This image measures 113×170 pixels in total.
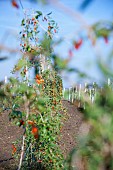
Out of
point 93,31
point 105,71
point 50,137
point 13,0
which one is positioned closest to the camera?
point 105,71

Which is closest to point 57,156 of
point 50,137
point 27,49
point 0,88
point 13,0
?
point 50,137

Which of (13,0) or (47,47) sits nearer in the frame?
(47,47)

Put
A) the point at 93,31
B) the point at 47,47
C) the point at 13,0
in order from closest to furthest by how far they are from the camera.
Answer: the point at 93,31
the point at 47,47
the point at 13,0

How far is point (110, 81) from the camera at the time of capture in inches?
54.5

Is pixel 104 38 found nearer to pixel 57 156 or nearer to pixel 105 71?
pixel 105 71

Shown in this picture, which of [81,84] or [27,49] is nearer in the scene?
[81,84]

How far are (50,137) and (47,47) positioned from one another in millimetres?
2751

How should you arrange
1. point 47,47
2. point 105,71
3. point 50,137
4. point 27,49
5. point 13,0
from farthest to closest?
point 50,137, point 27,49, point 13,0, point 47,47, point 105,71

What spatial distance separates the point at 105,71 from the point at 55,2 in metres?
0.31

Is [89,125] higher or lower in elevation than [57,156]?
higher

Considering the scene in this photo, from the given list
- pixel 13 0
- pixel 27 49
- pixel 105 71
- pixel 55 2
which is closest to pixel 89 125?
pixel 105 71

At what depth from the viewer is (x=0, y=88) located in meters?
2.15

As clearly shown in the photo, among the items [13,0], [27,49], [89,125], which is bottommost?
[89,125]

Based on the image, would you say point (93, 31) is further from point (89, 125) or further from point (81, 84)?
point (89, 125)
